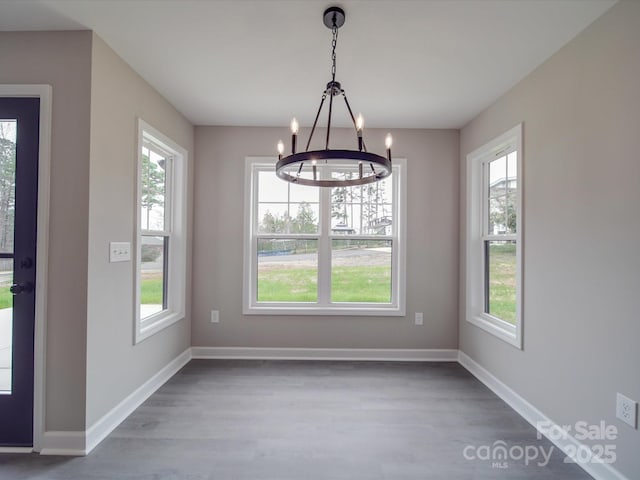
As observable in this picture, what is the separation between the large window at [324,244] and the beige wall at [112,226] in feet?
4.59

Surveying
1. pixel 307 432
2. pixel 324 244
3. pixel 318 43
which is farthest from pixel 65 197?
pixel 324 244

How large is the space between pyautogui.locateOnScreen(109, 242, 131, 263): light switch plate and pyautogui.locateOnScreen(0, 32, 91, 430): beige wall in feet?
0.76

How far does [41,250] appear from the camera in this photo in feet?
6.65

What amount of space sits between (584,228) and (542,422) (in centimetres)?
136

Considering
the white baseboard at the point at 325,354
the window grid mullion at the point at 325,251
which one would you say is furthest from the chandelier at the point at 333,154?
the white baseboard at the point at 325,354

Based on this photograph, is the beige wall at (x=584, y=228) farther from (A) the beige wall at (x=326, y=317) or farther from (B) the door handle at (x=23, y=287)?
(B) the door handle at (x=23, y=287)

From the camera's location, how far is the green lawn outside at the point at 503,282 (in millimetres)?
2902

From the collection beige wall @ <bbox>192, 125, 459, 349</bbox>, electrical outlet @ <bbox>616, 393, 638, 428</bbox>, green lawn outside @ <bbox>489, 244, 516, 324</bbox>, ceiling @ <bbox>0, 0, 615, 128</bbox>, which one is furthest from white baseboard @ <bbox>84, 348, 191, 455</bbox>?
green lawn outside @ <bbox>489, 244, 516, 324</bbox>

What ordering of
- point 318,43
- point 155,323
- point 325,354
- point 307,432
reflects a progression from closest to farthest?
point 318,43 → point 307,432 → point 155,323 → point 325,354

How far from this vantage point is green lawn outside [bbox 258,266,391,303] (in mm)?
3807

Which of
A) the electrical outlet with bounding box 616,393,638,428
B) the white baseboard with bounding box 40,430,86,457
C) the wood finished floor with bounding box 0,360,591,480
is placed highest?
the electrical outlet with bounding box 616,393,638,428

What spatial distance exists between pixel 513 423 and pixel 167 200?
3505 mm

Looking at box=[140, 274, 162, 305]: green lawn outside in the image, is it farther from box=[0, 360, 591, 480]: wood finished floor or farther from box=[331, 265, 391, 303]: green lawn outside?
box=[331, 265, 391, 303]: green lawn outside

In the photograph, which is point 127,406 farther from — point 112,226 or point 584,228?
point 584,228
